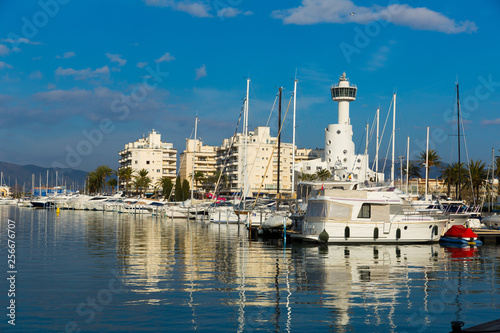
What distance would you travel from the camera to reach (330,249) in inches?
1460

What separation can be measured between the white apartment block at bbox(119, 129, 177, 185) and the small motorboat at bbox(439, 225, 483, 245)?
125696 millimetres

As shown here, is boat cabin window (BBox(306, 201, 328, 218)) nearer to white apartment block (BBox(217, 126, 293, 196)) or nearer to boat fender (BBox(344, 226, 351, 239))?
boat fender (BBox(344, 226, 351, 239))

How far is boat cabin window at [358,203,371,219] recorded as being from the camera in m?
40.1

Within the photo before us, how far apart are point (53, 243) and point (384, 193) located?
23709 millimetres

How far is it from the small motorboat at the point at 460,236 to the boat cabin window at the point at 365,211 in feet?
28.0

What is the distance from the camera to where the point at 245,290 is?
2052 centimetres

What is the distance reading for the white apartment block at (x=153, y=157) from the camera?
557 feet

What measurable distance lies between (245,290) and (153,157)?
15314 centimetres

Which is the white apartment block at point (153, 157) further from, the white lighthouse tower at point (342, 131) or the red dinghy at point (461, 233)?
the red dinghy at point (461, 233)

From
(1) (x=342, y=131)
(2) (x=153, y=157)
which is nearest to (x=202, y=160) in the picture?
(2) (x=153, y=157)

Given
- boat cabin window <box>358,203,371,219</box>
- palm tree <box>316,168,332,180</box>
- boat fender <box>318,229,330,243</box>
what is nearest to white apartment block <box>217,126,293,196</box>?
palm tree <box>316,168,332,180</box>

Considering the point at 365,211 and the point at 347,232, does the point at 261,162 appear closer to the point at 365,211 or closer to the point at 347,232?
the point at 365,211

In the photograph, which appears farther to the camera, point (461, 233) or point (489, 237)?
point (489, 237)

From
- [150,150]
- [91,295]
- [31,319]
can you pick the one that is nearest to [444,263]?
[91,295]
